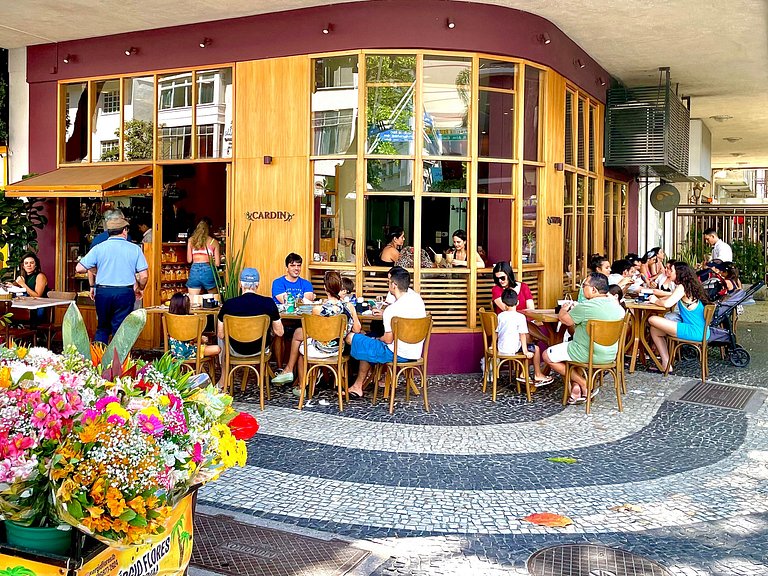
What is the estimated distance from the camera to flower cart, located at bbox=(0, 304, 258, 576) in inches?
85.2

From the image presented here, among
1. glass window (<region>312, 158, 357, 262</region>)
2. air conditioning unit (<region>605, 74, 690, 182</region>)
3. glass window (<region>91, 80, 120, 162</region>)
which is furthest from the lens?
air conditioning unit (<region>605, 74, 690, 182</region>)

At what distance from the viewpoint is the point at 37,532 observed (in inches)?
90.8

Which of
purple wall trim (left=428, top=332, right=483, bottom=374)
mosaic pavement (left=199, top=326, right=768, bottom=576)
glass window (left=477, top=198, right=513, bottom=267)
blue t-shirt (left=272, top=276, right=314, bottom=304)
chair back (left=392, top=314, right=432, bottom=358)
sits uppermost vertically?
glass window (left=477, top=198, right=513, bottom=267)

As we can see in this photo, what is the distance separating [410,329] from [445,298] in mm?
2056

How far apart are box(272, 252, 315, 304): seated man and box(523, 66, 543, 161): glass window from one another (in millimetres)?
3112

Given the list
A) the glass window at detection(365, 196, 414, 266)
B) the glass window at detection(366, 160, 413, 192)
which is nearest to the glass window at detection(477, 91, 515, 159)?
the glass window at detection(366, 160, 413, 192)

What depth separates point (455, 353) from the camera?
9.36m

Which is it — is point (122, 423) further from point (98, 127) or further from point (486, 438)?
point (98, 127)

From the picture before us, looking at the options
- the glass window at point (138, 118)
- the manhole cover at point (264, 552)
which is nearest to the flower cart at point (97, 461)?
the manhole cover at point (264, 552)

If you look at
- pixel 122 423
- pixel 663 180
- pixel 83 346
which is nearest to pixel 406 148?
pixel 83 346

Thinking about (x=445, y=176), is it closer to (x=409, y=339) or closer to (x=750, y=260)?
(x=409, y=339)

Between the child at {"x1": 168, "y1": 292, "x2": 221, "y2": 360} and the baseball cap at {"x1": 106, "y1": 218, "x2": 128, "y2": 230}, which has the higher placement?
the baseball cap at {"x1": 106, "y1": 218, "x2": 128, "y2": 230}

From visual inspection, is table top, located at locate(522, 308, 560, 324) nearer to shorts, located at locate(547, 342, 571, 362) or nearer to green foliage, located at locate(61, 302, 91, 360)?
shorts, located at locate(547, 342, 571, 362)

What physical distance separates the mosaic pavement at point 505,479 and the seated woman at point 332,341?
285mm
